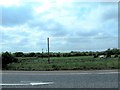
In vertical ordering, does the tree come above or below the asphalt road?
above

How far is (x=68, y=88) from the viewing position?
11.4 m

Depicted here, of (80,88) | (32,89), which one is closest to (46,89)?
(32,89)

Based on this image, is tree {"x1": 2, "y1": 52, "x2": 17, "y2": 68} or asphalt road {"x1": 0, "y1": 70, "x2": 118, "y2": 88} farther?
tree {"x1": 2, "y1": 52, "x2": 17, "y2": 68}

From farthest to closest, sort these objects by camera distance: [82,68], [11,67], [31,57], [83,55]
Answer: [83,55], [31,57], [11,67], [82,68]

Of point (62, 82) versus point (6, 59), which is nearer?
point (62, 82)

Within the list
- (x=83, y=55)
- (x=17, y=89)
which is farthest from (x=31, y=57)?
(x=17, y=89)

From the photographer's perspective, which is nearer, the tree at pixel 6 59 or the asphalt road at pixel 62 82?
the asphalt road at pixel 62 82

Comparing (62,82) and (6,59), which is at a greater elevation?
(6,59)

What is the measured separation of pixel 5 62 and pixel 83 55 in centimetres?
3220

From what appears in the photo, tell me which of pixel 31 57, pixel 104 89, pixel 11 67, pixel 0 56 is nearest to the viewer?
pixel 104 89

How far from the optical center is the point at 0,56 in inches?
1217

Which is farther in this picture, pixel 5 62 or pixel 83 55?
pixel 83 55

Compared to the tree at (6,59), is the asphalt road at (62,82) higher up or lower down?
lower down

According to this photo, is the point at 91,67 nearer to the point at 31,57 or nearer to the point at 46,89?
the point at 46,89
